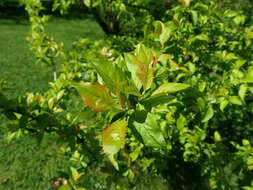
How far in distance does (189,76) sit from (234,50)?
84 cm

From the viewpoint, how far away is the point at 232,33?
223cm

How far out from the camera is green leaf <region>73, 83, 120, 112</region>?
2.31 feet

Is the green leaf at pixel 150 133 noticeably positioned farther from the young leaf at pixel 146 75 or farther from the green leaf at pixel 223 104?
the green leaf at pixel 223 104

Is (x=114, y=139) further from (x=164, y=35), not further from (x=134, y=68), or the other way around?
(x=164, y=35)

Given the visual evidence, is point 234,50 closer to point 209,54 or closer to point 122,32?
point 209,54

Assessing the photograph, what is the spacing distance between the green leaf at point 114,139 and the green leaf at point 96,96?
0.24 feet

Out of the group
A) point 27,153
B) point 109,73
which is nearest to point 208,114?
point 109,73

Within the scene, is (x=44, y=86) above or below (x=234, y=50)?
below

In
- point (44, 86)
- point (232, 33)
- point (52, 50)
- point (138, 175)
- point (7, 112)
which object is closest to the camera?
point (7, 112)

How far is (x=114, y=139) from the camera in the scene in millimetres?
691

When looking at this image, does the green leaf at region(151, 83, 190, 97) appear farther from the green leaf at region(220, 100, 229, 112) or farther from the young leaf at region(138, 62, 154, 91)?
the green leaf at region(220, 100, 229, 112)

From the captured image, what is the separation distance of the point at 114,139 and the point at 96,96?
171 mm

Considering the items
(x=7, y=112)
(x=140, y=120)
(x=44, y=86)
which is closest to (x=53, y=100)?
(x=7, y=112)

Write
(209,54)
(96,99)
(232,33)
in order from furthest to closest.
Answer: (232,33)
(209,54)
(96,99)
